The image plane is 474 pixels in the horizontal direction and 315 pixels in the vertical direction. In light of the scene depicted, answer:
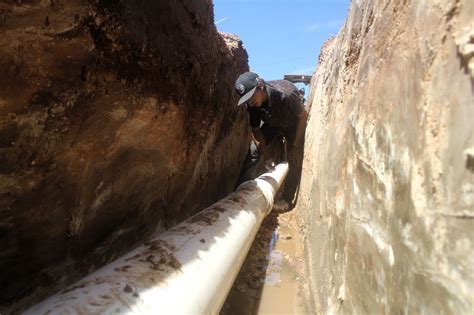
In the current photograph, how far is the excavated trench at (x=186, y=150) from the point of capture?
0.80 meters

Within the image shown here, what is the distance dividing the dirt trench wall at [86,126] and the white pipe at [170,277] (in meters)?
0.43

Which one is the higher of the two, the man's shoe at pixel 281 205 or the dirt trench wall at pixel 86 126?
the dirt trench wall at pixel 86 126

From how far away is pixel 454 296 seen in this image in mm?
708

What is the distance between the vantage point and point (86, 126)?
1646mm

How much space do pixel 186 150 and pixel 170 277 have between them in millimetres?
1475

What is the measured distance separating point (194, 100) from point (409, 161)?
1941 mm

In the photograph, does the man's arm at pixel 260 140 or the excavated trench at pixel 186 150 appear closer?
the excavated trench at pixel 186 150

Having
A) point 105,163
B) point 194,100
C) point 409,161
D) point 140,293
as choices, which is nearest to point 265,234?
point 194,100

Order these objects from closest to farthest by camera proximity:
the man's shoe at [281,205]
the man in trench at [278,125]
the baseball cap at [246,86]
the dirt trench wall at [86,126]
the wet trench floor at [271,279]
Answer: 1. the dirt trench wall at [86,126]
2. the wet trench floor at [271,279]
3. the baseball cap at [246,86]
4. the man in trench at [278,125]
5. the man's shoe at [281,205]

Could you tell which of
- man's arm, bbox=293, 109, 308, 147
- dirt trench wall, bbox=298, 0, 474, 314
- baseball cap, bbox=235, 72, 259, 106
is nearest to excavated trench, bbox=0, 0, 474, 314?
dirt trench wall, bbox=298, 0, 474, 314

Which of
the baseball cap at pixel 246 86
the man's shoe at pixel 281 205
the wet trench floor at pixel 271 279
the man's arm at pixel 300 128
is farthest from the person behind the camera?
the man's arm at pixel 300 128

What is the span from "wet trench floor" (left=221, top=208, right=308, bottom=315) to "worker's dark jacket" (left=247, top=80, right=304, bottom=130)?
5.10 ft

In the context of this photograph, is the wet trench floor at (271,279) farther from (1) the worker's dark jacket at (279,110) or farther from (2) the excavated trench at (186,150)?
(1) the worker's dark jacket at (279,110)

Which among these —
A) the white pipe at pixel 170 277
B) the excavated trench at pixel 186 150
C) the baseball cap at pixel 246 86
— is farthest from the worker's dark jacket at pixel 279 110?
the white pipe at pixel 170 277
